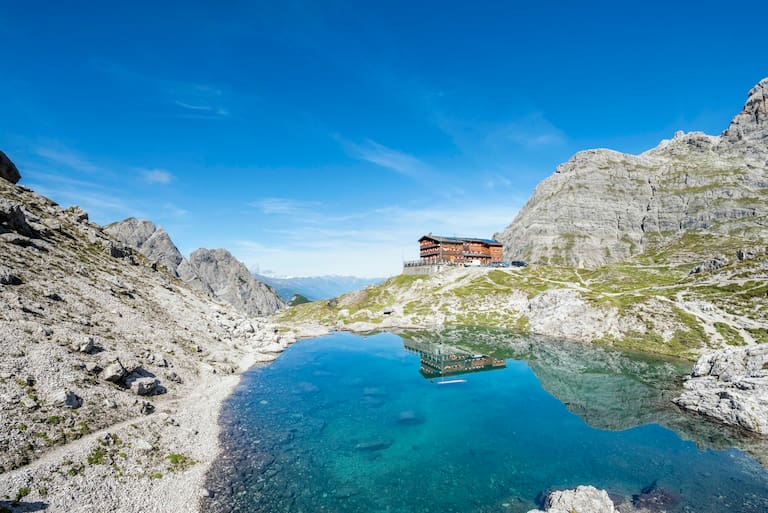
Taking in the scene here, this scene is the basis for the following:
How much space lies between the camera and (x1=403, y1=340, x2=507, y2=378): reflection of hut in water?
3669 inches

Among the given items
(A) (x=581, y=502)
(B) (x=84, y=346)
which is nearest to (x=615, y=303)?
(A) (x=581, y=502)

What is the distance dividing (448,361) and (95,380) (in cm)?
8114

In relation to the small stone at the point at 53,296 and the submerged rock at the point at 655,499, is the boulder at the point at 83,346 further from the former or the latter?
the submerged rock at the point at 655,499

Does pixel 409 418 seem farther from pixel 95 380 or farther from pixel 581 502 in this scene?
pixel 95 380

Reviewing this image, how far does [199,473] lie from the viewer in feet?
130

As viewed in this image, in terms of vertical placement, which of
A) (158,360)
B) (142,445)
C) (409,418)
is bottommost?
(409,418)

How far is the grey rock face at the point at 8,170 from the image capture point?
4188 inches

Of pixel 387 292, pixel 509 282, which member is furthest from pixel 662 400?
pixel 387 292

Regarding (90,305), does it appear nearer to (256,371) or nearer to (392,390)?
(256,371)

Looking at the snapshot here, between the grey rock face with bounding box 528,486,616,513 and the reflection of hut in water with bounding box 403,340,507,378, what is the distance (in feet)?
178

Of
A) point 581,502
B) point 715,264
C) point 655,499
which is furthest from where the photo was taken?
point 715,264

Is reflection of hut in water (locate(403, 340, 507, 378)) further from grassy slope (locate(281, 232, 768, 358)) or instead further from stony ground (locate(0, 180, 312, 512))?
stony ground (locate(0, 180, 312, 512))

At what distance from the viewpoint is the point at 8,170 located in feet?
356

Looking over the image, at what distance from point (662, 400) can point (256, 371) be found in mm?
90195
